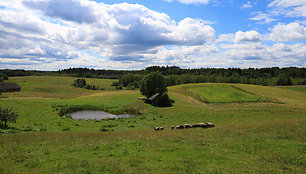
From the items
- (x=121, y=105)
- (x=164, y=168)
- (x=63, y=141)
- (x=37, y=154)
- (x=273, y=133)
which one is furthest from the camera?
(x=121, y=105)

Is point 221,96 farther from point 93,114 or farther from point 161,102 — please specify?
point 93,114

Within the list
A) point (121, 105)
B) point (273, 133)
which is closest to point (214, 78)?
point (121, 105)

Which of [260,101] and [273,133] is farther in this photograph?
[260,101]

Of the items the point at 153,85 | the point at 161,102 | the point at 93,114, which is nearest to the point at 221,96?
the point at 153,85

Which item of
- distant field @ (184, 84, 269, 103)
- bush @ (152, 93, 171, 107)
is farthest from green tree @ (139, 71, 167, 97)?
distant field @ (184, 84, 269, 103)

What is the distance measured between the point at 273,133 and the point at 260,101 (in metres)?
46.5

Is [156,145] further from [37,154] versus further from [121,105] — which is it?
[121,105]

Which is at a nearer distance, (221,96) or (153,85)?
(153,85)

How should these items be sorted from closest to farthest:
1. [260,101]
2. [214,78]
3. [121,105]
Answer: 1. [121,105]
2. [260,101]
3. [214,78]

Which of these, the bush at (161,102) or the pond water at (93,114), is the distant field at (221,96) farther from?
the pond water at (93,114)

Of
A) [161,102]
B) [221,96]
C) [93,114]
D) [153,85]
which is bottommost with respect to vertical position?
[93,114]

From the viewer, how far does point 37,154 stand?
13.1m

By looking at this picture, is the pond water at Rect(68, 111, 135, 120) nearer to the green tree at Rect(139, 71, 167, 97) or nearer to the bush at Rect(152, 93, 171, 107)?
the bush at Rect(152, 93, 171, 107)

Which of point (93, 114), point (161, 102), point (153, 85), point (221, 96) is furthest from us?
point (221, 96)
